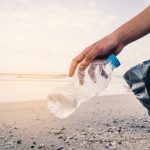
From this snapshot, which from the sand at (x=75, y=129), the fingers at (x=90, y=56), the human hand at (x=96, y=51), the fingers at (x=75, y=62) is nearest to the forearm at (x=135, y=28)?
the human hand at (x=96, y=51)

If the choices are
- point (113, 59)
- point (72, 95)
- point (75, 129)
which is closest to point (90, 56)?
point (113, 59)

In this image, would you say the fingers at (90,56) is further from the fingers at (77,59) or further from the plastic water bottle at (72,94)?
the plastic water bottle at (72,94)

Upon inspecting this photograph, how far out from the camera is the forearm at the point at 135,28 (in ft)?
9.20

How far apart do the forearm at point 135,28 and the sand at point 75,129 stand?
7.42 feet

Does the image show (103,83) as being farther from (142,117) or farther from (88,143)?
(142,117)

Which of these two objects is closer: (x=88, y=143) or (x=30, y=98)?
(x=88, y=143)

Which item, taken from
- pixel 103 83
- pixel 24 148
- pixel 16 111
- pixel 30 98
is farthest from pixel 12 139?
pixel 30 98

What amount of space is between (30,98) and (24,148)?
5.40 metres

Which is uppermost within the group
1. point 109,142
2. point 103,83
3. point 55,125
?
point 55,125

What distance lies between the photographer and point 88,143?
16.1 ft

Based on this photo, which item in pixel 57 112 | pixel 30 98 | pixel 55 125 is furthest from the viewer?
pixel 30 98

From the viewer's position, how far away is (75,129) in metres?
5.76

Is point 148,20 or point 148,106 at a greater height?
point 148,20

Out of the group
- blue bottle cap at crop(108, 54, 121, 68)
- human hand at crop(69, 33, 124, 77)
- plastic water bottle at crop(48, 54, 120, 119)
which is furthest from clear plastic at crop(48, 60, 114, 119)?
human hand at crop(69, 33, 124, 77)
